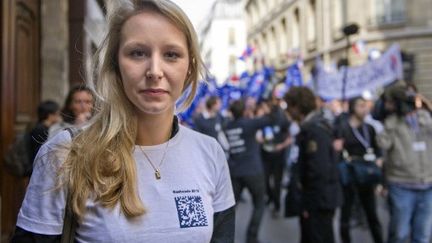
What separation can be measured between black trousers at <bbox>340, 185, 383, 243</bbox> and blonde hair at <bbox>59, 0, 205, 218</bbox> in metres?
4.82

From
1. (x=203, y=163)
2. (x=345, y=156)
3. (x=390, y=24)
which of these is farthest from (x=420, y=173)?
(x=390, y=24)

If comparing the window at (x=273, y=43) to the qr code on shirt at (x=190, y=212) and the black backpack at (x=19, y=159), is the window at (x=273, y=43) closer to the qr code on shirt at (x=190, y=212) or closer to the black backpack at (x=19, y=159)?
the black backpack at (x=19, y=159)

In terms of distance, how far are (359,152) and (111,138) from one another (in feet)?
17.3

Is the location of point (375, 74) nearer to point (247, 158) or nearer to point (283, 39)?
point (247, 158)

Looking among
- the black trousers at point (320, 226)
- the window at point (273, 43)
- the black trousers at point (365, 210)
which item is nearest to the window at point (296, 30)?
the window at point (273, 43)

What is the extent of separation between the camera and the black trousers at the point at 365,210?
5977 millimetres

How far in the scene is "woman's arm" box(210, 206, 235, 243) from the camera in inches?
67.5

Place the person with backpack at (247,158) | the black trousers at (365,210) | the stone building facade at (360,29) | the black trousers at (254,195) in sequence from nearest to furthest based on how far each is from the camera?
the black trousers at (365,210), the black trousers at (254,195), the person with backpack at (247,158), the stone building facade at (360,29)

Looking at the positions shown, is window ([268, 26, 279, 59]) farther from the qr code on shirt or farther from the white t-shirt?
the qr code on shirt

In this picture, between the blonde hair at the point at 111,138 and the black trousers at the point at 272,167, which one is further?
the black trousers at the point at 272,167

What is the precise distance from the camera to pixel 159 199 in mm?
1512

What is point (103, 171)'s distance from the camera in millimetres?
1469

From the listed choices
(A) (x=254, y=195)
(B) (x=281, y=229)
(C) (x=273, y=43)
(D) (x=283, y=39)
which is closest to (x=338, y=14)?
(D) (x=283, y=39)

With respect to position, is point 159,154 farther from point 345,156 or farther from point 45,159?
point 345,156
